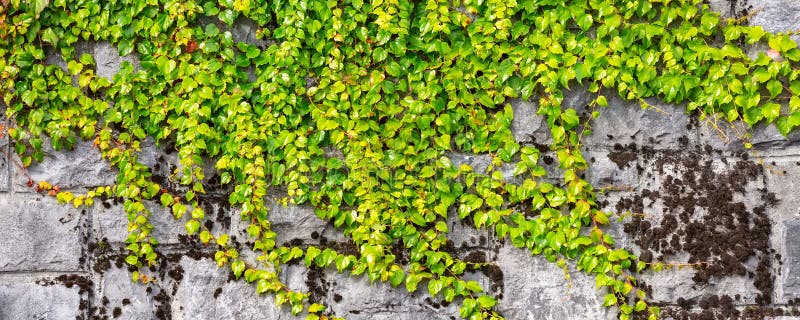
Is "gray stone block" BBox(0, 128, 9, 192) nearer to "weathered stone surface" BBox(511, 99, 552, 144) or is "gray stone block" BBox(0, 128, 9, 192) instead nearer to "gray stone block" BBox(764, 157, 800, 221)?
"weathered stone surface" BBox(511, 99, 552, 144)

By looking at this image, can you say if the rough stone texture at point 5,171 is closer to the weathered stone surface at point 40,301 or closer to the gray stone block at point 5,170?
the gray stone block at point 5,170

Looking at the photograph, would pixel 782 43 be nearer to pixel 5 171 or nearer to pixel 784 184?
pixel 784 184

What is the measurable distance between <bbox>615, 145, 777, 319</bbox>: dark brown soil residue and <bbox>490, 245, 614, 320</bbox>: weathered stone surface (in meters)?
0.25

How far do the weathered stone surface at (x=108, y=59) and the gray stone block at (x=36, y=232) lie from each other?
51cm

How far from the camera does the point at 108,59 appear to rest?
247cm

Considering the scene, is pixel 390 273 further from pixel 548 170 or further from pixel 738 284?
pixel 738 284

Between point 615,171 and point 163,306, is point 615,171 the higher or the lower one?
the higher one

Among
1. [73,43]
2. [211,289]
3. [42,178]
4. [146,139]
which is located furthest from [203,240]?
[73,43]

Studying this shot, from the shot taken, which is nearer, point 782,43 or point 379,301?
point 782,43

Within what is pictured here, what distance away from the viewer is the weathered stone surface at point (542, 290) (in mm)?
2490

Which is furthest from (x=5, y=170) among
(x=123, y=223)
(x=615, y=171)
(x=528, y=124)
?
(x=615, y=171)

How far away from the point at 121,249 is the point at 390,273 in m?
1.01

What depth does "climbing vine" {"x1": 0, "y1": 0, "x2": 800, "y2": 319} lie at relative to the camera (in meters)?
2.40

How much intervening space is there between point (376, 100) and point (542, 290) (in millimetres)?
939
